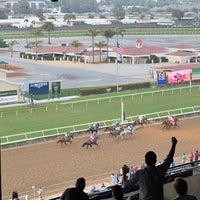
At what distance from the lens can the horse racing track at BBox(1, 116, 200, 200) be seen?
20.4 ft

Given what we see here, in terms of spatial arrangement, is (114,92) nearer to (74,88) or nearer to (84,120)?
(74,88)

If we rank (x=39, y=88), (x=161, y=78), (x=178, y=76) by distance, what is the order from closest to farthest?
(x=39, y=88), (x=161, y=78), (x=178, y=76)

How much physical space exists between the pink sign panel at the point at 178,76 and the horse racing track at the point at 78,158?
571 cm

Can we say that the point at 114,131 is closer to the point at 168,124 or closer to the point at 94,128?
the point at 94,128

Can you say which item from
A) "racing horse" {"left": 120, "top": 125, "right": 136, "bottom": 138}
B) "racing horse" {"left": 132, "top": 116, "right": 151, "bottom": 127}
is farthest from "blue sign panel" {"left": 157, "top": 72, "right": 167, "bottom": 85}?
"racing horse" {"left": 120, "top": 125, "right": 136, "bottom": 138}

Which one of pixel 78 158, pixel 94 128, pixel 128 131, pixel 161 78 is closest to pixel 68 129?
pixel 94 128

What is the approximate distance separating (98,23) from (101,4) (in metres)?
21.0

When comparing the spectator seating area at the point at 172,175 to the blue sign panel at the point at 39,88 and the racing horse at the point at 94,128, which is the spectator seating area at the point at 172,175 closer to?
the racing horse at the point at 94,128

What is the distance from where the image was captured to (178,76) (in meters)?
14.9

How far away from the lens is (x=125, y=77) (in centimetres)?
1653

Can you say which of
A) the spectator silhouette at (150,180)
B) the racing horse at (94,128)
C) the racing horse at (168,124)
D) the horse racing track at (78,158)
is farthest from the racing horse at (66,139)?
the spectator silhouette at (150,180)

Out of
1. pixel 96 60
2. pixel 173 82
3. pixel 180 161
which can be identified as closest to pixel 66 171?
pixel 180 161

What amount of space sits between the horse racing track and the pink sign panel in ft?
18.7

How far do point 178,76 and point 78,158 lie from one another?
795cm
